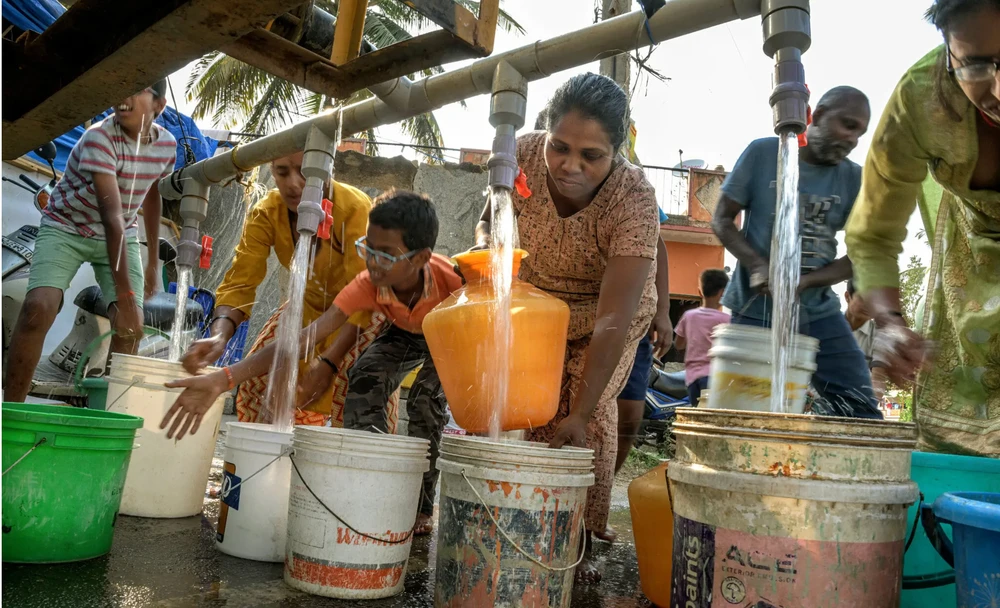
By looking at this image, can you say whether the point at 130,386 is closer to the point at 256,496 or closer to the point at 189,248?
the point at 256,496

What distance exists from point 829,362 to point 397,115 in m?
2.14

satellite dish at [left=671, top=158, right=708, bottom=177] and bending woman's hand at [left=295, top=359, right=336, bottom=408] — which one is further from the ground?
satellite dish at [left=671, top=158, right=708, bottom=177]

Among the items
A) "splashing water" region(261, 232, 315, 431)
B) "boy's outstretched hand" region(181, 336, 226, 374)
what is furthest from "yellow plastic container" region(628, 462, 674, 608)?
"boy's outstretched hand" region(181, 336, 226, 374)

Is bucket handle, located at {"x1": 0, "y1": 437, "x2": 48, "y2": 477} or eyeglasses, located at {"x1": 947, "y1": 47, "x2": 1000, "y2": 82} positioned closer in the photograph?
eyeglasses, located at {"x1": 947, "y1": 47, "x2": 1000, "y2": 82}

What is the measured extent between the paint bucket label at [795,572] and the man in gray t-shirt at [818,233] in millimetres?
1655

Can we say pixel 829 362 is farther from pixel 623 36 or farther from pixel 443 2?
pixel 443 2

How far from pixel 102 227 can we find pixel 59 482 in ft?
6.73

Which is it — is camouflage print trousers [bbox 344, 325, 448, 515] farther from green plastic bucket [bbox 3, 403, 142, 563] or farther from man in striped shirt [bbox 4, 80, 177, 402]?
man in striped shirt [bbox 4, 80, 177, 402]

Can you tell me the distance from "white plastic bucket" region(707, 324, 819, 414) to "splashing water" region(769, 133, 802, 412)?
41mm

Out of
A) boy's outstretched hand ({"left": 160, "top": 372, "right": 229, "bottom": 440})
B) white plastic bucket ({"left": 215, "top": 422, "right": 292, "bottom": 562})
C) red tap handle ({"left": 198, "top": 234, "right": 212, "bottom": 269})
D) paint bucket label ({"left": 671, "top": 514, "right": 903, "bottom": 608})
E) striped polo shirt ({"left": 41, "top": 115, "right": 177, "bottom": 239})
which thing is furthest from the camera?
red tap handle ({"left": 198, "top": 234, "right": 212, "bottom": 269})

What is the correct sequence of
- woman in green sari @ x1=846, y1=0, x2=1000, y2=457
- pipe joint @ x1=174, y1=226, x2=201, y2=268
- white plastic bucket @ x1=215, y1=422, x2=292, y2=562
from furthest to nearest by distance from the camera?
pipe joint @ x1=174, y1=226, x2=201, y2=268, white plastic bucket @ x1=215, y1=422, x2=292, y2=562, woman in green sari @ x1=846, y1=0, x2=1000, y2=457

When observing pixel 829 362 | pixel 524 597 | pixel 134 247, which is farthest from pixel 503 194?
pixel 134 247

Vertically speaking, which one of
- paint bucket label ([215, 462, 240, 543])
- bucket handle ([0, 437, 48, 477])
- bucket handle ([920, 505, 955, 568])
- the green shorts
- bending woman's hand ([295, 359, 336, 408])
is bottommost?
paint bucket label ([215, 462, 240, 543])

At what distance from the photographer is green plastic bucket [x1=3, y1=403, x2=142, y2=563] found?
2117 millimetres
